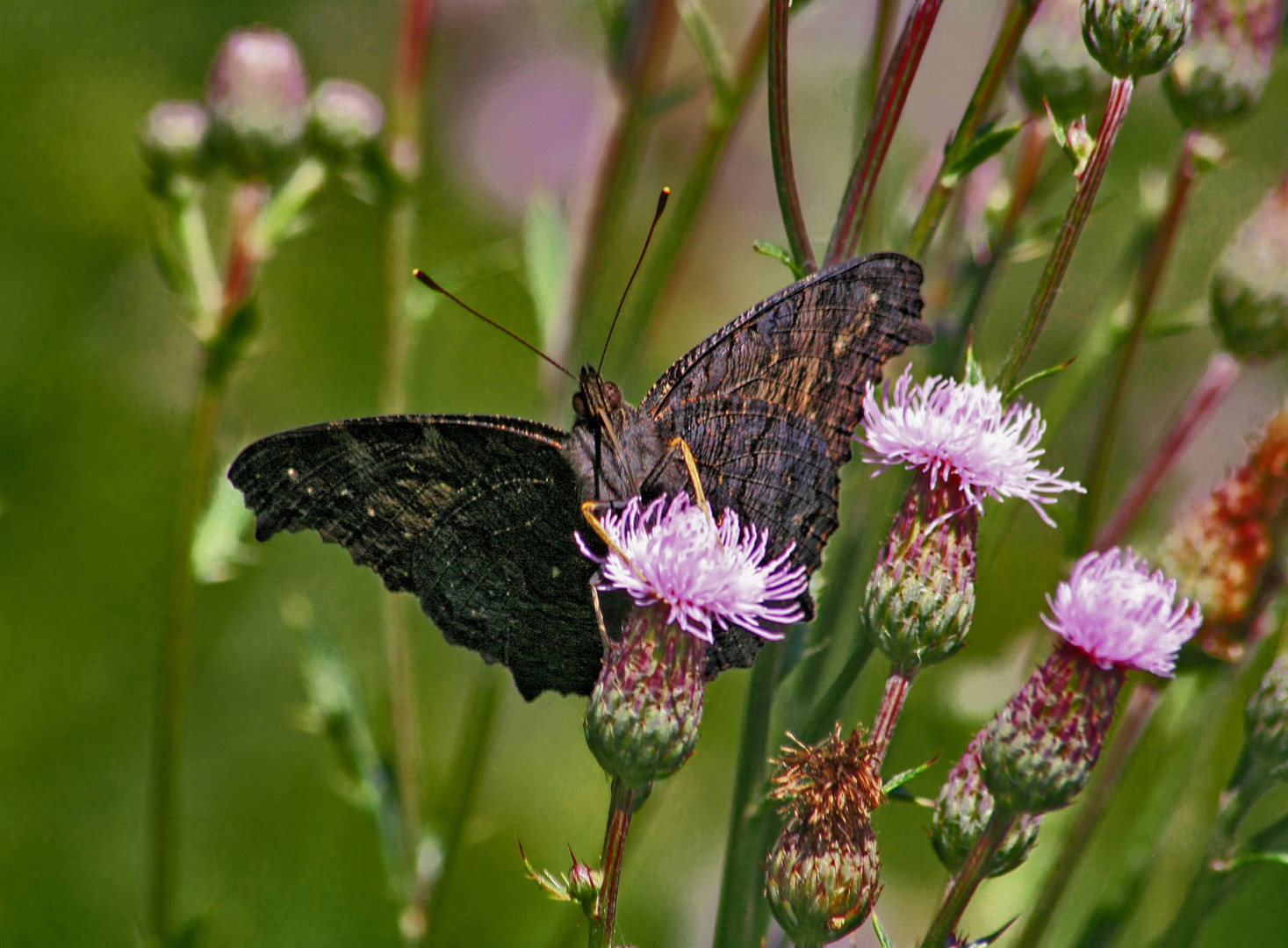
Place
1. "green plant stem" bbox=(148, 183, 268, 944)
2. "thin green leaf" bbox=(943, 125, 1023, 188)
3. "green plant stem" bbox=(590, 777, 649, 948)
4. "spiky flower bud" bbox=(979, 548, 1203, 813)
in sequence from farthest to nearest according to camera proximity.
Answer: "green plant stem" bbox=(148, 183, 268, 944) < "thin green leaf" bbox=(943, 125, 1023, 188) < "spiky flower bud" bbox=(979, 548, 1203, 813) < "green plant stem" bbox=(590, 777, 649, 948)

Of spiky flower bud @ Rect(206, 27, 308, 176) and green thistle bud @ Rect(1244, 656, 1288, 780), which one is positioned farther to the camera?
spiky flower bud @ Rect(206, 27, 308, 176)

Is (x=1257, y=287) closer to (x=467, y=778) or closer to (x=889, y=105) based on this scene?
(x=889, y=105)

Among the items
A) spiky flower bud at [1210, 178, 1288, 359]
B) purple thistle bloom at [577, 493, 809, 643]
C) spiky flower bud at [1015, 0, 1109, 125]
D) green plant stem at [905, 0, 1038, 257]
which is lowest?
purple thistle bloom at [577, 493, 809, 643]

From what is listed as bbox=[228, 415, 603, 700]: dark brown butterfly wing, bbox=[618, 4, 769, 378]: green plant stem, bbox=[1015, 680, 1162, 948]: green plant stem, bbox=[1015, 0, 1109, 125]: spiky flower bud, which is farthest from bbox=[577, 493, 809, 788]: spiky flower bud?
bbox=[1015, 0, 1109, 125]: spiky flower bud

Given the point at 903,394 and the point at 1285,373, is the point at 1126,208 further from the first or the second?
the point at 903,394

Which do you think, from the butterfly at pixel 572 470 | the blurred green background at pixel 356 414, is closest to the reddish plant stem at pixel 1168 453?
the blurred green background at pixel 356 414

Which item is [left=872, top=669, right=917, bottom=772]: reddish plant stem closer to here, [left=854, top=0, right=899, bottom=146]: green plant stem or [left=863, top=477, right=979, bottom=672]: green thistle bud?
[left=863, top=477, right=979, bottom=672]: green thistle bud

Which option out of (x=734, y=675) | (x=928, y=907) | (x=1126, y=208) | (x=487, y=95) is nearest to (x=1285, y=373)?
(x=1126, y=208)
